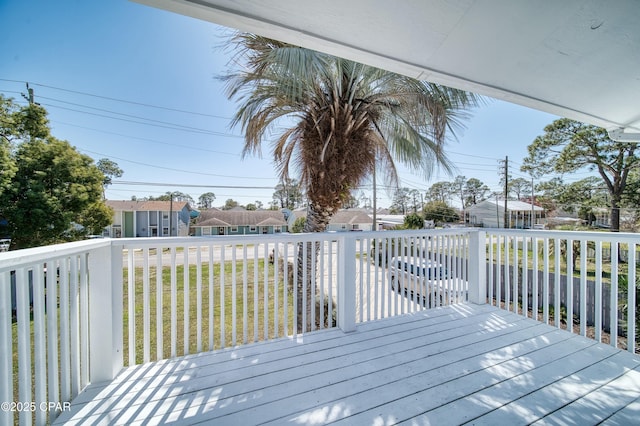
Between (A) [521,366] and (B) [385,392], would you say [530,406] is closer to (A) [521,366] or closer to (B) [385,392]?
(A) [521,366]

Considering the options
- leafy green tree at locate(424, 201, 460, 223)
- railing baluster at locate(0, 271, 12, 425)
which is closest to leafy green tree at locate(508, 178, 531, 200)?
leafy green tree at locate(424, 201, 460, 223)

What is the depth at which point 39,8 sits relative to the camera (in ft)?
15.5

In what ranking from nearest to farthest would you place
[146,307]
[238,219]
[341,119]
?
[146,307]
[341,119]
[238,219]

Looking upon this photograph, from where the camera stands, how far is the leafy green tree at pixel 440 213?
28.2 m

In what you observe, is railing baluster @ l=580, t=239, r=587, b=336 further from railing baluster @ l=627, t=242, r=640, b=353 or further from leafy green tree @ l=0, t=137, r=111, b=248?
leafy green tree @ l=0, t=137, r=111, b=248

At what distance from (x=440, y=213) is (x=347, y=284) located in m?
29.1

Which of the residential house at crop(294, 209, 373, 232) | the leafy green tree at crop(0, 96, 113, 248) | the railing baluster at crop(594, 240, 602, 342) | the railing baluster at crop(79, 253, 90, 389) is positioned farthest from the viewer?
the residential house at crop(294, 209, 373, 232)

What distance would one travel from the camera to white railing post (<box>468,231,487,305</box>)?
318 centimetres

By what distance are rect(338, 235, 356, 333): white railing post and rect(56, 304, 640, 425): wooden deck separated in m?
0.13

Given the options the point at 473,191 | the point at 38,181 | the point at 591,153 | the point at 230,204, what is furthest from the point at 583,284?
the point at 473,191

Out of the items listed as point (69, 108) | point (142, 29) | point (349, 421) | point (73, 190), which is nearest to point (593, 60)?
point (349, 421)

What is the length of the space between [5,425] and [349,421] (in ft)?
5.04

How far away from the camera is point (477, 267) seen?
3.21 m

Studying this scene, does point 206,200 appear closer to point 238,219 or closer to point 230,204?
point 230,204
